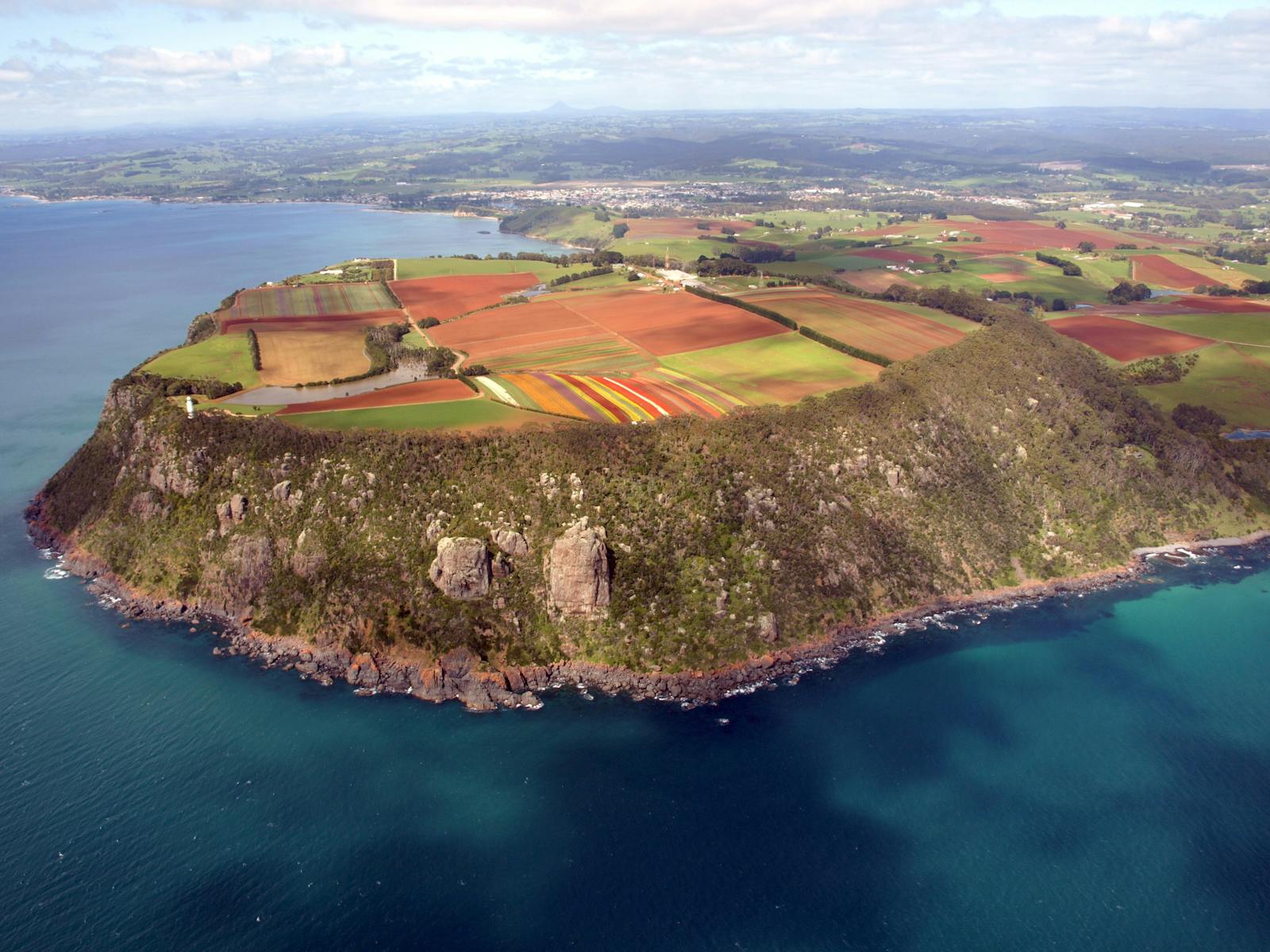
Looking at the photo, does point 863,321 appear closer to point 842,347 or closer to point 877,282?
point 842,347

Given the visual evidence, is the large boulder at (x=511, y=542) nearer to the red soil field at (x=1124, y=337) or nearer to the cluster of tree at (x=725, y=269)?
the cluster of tree at (x=725, y=269)

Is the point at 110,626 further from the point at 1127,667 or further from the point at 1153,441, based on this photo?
the point at 1153,441

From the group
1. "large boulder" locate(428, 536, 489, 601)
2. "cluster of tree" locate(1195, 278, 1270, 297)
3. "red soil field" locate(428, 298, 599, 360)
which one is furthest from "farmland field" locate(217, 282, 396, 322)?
"cluster of tree" locate(1195, 278, 1270, 297)

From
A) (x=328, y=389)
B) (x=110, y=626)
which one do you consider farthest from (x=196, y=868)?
(x=328, y=389)

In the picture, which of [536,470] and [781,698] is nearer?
[781,698]

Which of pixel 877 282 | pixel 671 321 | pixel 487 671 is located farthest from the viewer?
pixel 877 282

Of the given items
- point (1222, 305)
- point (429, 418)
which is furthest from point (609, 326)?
point (1222, 305)
